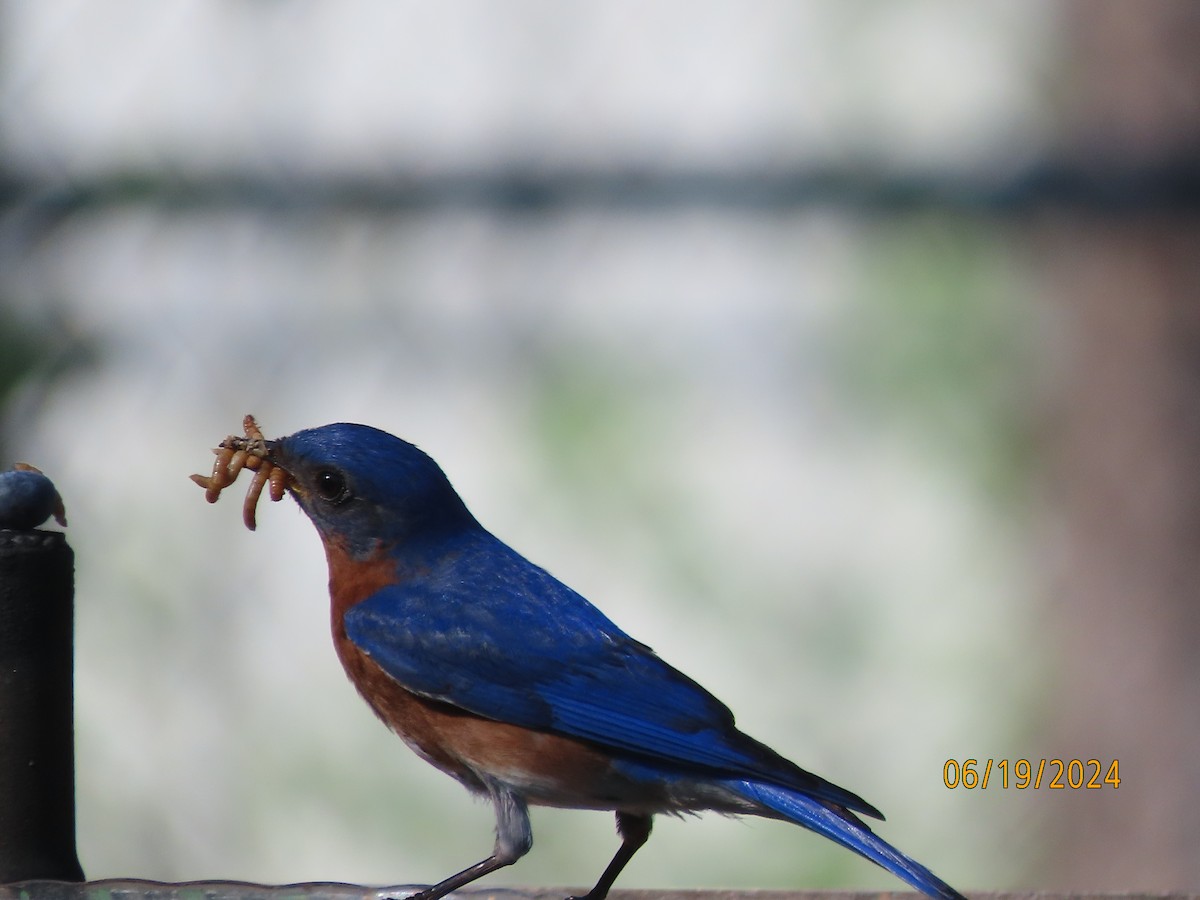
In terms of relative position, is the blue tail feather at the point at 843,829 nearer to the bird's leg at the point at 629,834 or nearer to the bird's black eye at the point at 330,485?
the bird's leg at the point at 629,834

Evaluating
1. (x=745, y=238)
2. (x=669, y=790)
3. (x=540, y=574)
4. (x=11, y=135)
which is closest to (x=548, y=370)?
(x=745, y=238)

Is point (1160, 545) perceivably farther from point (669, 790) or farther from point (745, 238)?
point (669, 790)

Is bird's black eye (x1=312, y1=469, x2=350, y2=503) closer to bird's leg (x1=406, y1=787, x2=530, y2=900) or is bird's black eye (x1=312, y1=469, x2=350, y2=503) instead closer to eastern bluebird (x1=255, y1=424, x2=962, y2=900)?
eastern bluebird (x1=255, y1=424, x2=962, y2=900)

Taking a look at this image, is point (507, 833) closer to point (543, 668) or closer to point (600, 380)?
point (543, 668)

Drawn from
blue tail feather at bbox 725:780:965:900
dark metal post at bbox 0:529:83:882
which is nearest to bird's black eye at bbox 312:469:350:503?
A: dark metal post at bbox 0:529:83:882
